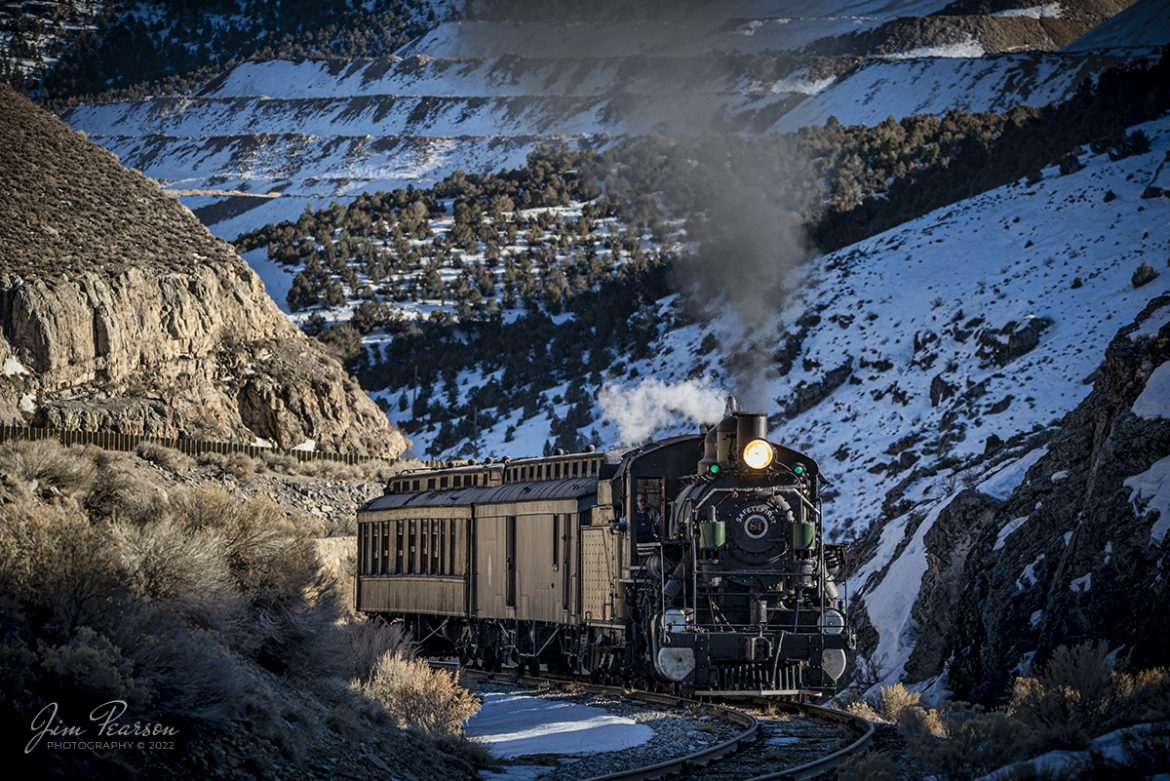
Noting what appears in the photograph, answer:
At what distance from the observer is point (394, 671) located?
62.6ft

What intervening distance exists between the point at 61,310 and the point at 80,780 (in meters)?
44.9

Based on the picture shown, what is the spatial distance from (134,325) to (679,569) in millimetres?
39317

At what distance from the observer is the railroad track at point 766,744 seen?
1493 centimetres

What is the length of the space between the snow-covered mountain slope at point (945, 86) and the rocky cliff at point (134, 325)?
77953 mm

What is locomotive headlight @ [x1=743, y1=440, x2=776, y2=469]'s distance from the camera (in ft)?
70.8

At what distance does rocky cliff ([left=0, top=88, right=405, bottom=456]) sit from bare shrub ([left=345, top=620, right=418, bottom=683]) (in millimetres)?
29447

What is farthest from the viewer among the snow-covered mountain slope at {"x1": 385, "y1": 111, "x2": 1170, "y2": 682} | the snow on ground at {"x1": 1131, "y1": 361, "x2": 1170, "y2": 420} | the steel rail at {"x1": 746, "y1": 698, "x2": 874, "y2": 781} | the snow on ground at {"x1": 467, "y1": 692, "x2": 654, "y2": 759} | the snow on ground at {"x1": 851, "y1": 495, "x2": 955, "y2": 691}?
the snow-covered mountain slope at {"x1": 385, "y1": 111, "x2": 1170, "y2": 682}

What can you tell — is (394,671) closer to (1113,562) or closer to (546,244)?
(1113,562)

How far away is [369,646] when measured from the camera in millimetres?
20875

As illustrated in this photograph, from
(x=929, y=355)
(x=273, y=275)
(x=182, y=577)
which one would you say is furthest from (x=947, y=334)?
(x=273, y=275)

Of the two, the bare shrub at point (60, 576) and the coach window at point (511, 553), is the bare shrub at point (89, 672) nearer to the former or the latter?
the bare shrub at point (60, 576)

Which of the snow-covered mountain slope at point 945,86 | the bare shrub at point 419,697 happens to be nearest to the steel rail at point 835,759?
the bare shrub at point 419,697

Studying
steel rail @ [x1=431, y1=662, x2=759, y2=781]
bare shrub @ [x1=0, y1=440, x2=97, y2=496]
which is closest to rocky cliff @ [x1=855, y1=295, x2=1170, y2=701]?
steel rail @ [x1=431, y1=662, x2=759, y2=781]

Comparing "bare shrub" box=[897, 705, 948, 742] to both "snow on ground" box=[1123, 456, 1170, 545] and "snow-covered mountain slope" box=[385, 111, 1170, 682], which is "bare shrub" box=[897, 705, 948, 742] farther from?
"snow-covered mountain slope" box=[385, 111, 1170, 682]
